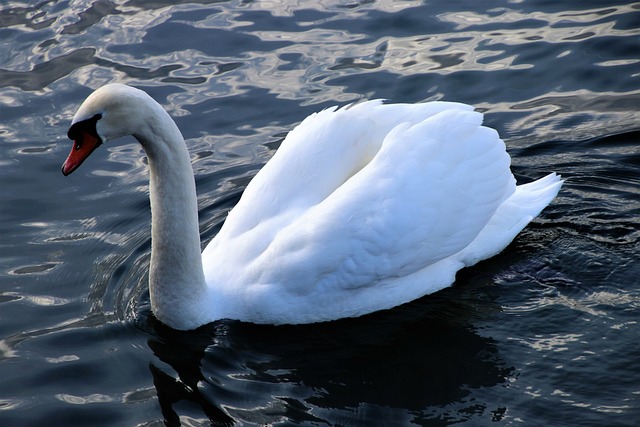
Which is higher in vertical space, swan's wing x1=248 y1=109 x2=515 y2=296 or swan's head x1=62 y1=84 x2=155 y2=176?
swan's head x1=62 y1=84 x2=155 y2=176

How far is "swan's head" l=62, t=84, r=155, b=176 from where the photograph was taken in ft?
22.4

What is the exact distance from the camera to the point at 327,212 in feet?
24.1

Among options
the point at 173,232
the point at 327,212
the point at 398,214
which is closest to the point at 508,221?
the point at 398,214

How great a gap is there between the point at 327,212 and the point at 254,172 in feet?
9.16

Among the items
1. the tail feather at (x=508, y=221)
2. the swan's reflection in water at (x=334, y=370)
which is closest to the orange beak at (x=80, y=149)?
the swan's reflection in water at (x=334, y=370)

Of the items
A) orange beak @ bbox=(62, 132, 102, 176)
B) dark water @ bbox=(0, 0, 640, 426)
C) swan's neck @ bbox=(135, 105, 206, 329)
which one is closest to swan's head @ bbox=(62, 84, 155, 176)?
orange beak @ bbox=(62, 132, 102, 176)

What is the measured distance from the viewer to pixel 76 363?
7.46 metres

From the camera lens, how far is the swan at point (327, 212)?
23.8ft

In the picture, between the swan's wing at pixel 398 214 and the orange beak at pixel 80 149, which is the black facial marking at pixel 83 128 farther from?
the swan's wing at pixel 398 214

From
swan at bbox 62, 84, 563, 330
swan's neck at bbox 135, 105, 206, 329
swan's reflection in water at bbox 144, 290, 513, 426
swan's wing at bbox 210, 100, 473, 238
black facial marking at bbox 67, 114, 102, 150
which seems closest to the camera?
swan's reflection in water at bbox 144, 290, 513, 426

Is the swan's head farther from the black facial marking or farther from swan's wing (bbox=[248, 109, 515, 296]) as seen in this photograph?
swan's wing (bbox=[248, 109, 515, 296])

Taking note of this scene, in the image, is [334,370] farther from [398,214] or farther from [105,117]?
[105,117]

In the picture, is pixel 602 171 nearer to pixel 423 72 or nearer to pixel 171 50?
pixel 423 72

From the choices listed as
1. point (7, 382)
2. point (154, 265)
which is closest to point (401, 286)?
point (154, 265)
